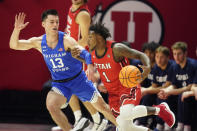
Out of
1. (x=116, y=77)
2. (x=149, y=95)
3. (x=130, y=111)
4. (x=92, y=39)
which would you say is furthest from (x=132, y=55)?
(x=149, y=95)

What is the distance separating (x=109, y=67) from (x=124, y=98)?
48 cm

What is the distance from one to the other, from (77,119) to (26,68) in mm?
2659


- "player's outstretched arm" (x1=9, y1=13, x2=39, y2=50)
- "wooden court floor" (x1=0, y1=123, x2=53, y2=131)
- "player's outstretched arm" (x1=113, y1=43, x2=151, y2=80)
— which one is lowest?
"wooden court floor" (x1=0, y1=123, x2=53, y2=131)

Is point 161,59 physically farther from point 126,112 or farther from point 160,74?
point 126,112

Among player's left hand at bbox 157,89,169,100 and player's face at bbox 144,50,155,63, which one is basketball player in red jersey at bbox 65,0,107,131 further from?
player's face at bbox 144,50,155,63

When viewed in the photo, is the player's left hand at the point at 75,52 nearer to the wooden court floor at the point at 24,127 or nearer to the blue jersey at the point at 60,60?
the blue jersey at the point at 60,60

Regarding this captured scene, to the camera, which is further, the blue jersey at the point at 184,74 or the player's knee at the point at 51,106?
the blue jersey at the point at 184,74

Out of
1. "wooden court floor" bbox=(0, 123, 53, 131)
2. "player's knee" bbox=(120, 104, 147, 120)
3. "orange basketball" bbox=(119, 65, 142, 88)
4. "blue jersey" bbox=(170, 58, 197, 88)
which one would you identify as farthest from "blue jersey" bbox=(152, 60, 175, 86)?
"wooden court floor" bbox=(0, 123, 53, 131)

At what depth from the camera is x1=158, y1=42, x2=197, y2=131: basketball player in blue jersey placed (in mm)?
7078

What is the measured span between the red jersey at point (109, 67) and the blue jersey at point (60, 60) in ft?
1.20

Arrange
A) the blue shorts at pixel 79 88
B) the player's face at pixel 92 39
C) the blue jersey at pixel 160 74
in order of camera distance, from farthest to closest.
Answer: the blue jersey at pixel 160 74, the blue shorts at pixel 79 88, the player's face at pixel 92 39

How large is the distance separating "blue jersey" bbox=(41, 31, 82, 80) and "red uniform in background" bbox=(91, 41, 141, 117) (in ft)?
1.20

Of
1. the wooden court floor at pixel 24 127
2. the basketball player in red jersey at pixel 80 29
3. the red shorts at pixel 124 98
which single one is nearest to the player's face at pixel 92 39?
the red shorts at pixel 124 98

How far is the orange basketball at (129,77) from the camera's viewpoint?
5.76 meters
